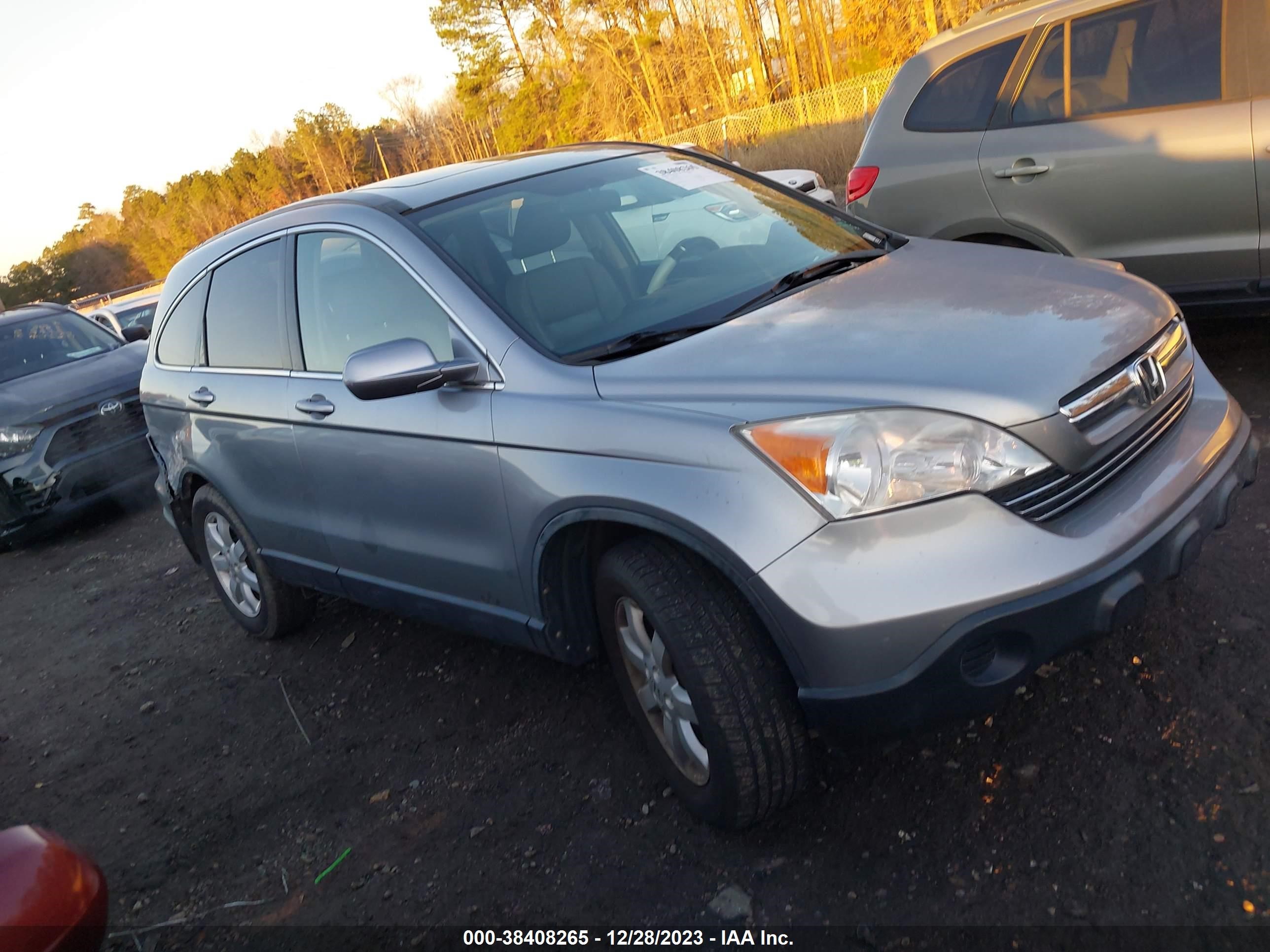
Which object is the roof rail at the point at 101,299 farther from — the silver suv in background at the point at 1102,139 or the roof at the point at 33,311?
the silver suv in background at the point at 1102,139

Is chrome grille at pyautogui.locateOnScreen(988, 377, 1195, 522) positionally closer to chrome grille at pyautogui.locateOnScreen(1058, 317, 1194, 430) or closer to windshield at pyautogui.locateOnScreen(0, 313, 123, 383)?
chrome grille at pyautogui.locateOnScreen(1058, 317, 1194, 430)

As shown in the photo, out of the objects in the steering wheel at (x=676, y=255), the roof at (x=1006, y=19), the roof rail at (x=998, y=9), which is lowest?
the steering wheel at (x=676, y=255)

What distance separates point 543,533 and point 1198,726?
1822 millimetres

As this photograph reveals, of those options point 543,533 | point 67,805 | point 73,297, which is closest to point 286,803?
point 67,805

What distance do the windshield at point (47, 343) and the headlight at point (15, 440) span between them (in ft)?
3.11

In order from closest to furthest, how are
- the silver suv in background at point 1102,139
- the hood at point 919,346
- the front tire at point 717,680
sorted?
the hood at point 919,346
the front tire at point 717,680
the silver suv in background at point 1102,139

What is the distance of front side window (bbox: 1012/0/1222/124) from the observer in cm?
466

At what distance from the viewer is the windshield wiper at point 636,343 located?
292 cm

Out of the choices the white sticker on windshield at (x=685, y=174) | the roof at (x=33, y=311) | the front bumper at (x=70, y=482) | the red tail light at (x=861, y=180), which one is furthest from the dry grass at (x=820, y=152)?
the white sticker on windshield at (x=685, y=174)

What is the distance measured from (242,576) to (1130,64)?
4.70m

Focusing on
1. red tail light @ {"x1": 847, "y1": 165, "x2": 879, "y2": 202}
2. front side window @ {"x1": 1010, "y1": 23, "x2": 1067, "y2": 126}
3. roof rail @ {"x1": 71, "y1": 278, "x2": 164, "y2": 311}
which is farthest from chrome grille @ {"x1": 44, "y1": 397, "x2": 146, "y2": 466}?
roof rail @ {"x1": 71, "y1": 278, "x2": 164, "y2": 311}

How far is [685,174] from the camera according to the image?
396 cm

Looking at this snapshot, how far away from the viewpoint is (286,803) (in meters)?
3.61

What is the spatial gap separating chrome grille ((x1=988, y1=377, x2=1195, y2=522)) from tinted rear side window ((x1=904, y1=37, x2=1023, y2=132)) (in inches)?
122
